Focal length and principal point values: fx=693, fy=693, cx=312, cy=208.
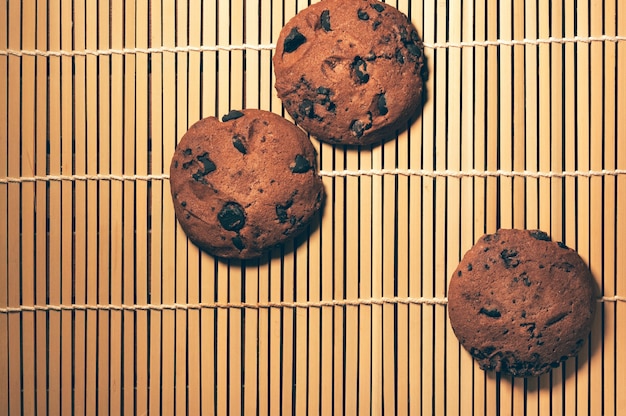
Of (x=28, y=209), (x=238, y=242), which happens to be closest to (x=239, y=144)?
(x=238, y=242)

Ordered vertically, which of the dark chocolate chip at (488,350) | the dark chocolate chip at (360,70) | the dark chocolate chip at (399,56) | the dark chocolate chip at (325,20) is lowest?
the dark chocolate chip at (488,350)

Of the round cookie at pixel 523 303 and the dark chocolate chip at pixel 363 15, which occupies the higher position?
the dark chocolate chip at pixel 363 15

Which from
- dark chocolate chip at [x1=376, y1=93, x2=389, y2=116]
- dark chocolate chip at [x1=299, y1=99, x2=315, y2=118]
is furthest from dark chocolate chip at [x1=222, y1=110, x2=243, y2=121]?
dark chocolate chip at [x1=376, y1=93, x2=389, y2=116]

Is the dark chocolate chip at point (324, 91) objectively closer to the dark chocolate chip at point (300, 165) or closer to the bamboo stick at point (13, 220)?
the dark chocolate chip at point (300, 165)

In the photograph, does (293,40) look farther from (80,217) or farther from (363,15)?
(80,217)

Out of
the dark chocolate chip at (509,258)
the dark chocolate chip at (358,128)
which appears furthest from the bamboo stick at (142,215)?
the dark chocolate chip at (509,258)
